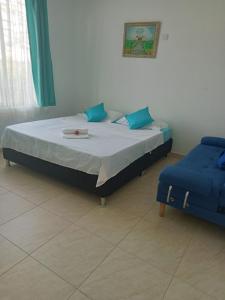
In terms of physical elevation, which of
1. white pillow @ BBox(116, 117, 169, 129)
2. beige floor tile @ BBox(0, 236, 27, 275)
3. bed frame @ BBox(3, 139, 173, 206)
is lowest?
beige floor tile @ BBox(0, 236, 27, 275)

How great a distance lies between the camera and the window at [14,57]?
3.24 m

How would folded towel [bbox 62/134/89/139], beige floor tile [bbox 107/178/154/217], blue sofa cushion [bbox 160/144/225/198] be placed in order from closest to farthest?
blue sofa cushion [bbox 160/144/225/198] < beige floor tile [bbox 107/178/154/217] < folded towel [bbox 62/134/89/139]

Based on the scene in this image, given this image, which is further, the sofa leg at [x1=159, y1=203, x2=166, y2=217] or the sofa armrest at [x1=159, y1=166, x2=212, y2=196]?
the sofa leg at [x1=159, y1=203, x2=166, y2=217]

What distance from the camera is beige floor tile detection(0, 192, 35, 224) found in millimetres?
2113

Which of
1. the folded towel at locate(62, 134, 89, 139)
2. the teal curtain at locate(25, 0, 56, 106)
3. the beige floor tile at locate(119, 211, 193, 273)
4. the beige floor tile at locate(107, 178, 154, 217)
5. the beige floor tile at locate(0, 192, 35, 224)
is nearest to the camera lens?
the beige floor tile at locate(119, 211, 193, 273)

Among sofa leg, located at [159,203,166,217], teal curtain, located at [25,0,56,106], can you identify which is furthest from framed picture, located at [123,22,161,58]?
sofa leg, located at [159,203,166,217]

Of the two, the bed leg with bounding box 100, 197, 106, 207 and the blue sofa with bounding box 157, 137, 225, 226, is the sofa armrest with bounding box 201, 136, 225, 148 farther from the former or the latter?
the bed leg with bounding box 100, 197, 106, 207

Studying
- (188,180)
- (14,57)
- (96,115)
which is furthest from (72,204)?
(14,57)

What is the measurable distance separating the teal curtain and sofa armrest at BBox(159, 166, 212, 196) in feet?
9.35

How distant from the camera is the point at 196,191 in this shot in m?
1.94

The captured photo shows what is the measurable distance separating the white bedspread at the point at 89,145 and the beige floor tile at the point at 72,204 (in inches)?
13.2

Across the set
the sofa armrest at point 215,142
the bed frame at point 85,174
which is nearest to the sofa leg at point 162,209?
the bed frame at point 85,174

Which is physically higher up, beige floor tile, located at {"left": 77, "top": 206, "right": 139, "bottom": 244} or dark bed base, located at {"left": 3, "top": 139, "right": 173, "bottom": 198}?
dark bed base, located at {"left": 3, "top": 139, "right": 173, "bottom": 198}

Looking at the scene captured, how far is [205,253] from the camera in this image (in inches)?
70.9
